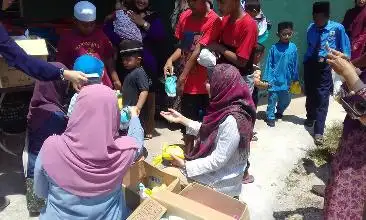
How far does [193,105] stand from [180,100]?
0.38 m

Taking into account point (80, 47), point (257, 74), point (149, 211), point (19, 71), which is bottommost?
point (149, 211)

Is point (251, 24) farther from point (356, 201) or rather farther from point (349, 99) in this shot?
point (356, 201)

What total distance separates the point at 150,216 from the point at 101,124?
→ 0.65m

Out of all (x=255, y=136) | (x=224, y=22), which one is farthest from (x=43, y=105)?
(x=255, y=136)

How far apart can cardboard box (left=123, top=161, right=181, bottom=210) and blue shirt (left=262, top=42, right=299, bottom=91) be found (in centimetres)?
280

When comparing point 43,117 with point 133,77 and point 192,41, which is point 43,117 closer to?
point 133,77

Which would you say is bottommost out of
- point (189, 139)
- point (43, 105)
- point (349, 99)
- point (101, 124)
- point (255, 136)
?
point (255, 136)

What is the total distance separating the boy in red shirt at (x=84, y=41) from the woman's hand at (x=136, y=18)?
347mm

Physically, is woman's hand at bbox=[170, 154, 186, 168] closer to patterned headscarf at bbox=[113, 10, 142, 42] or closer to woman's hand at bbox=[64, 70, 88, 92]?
woman's hand at bbox=[64, 70, 88, 92]

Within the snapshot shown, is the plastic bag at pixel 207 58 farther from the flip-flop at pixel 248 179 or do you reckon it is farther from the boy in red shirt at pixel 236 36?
the flip-flop at pixel 248 179

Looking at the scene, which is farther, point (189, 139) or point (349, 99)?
point (189, 139)

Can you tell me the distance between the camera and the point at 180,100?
192 inches

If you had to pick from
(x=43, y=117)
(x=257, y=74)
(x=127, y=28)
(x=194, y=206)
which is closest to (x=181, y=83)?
(x=127, y=28)

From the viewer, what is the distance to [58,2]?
6.48 m
